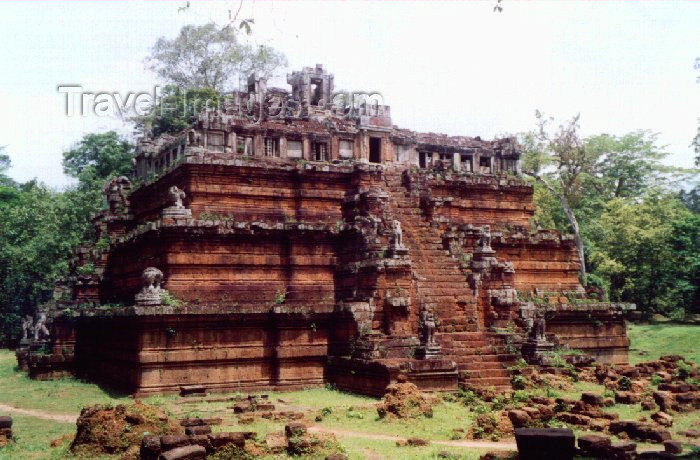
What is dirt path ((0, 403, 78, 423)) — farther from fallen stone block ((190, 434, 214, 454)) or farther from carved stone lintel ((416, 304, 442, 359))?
carved stone lintel ((416, 304, 442, 359))

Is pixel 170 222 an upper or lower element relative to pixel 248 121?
lower

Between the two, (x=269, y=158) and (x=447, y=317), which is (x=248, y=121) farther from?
(x=447, y=317)

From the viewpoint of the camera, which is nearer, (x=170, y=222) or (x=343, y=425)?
(x=343, y=425)

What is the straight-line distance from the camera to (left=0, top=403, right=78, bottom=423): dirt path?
18.3m

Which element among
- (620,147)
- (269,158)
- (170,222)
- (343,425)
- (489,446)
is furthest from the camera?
(620,147)

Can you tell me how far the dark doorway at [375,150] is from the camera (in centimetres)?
2895

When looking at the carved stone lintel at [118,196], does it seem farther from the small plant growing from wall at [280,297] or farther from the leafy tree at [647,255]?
the leafy tree at [647,255]

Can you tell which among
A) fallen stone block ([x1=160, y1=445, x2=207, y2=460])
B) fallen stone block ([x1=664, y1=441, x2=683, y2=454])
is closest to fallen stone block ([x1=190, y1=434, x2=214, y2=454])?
fallen stone block ([x1=160, y1=445, x2=207, y2=460])

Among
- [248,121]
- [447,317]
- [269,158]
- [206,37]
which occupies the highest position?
[206,37]

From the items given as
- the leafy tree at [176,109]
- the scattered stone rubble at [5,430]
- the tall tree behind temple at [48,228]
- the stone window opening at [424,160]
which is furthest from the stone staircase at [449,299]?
the tall tree behind temple at [48,228]

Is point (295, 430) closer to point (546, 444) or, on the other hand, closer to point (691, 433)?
point (546, 444)

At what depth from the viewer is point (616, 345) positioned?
28.2 metres

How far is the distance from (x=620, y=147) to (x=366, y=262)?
4470 cm

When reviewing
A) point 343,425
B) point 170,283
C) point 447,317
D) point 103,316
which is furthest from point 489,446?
point 103,316
